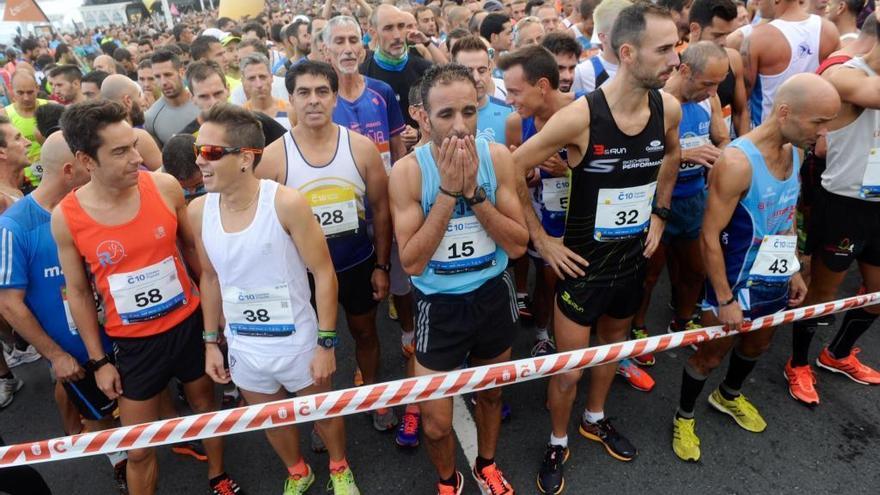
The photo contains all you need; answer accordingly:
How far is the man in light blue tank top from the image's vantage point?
2395 millimetres

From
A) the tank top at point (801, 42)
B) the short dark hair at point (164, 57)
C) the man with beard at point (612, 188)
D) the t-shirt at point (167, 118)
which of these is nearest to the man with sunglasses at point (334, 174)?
the man with beard at point (612, 188)

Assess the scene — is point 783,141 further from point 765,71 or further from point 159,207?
point 159,207

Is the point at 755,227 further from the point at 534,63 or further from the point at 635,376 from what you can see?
the point at 534,63

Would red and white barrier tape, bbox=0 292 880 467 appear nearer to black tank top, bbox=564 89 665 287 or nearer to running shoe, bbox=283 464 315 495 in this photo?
black tank top, bbox=564 89 665 287

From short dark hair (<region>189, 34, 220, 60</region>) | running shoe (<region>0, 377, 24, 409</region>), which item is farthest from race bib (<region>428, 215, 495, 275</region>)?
short dark hair (<region>189, 34, 220, 60</region>)

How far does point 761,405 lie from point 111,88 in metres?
5.92

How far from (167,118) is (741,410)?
5414 millimetres

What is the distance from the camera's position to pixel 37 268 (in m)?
2.77

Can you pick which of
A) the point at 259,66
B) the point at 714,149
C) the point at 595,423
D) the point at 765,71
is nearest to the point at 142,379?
the point at 595,423

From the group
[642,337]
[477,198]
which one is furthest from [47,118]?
[642,337]

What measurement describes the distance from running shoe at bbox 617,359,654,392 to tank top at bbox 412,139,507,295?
1716mm

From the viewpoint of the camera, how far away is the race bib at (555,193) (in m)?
3.53

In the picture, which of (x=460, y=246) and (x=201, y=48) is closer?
(x=460, y=246)

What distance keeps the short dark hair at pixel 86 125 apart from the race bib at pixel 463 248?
5.65ft
